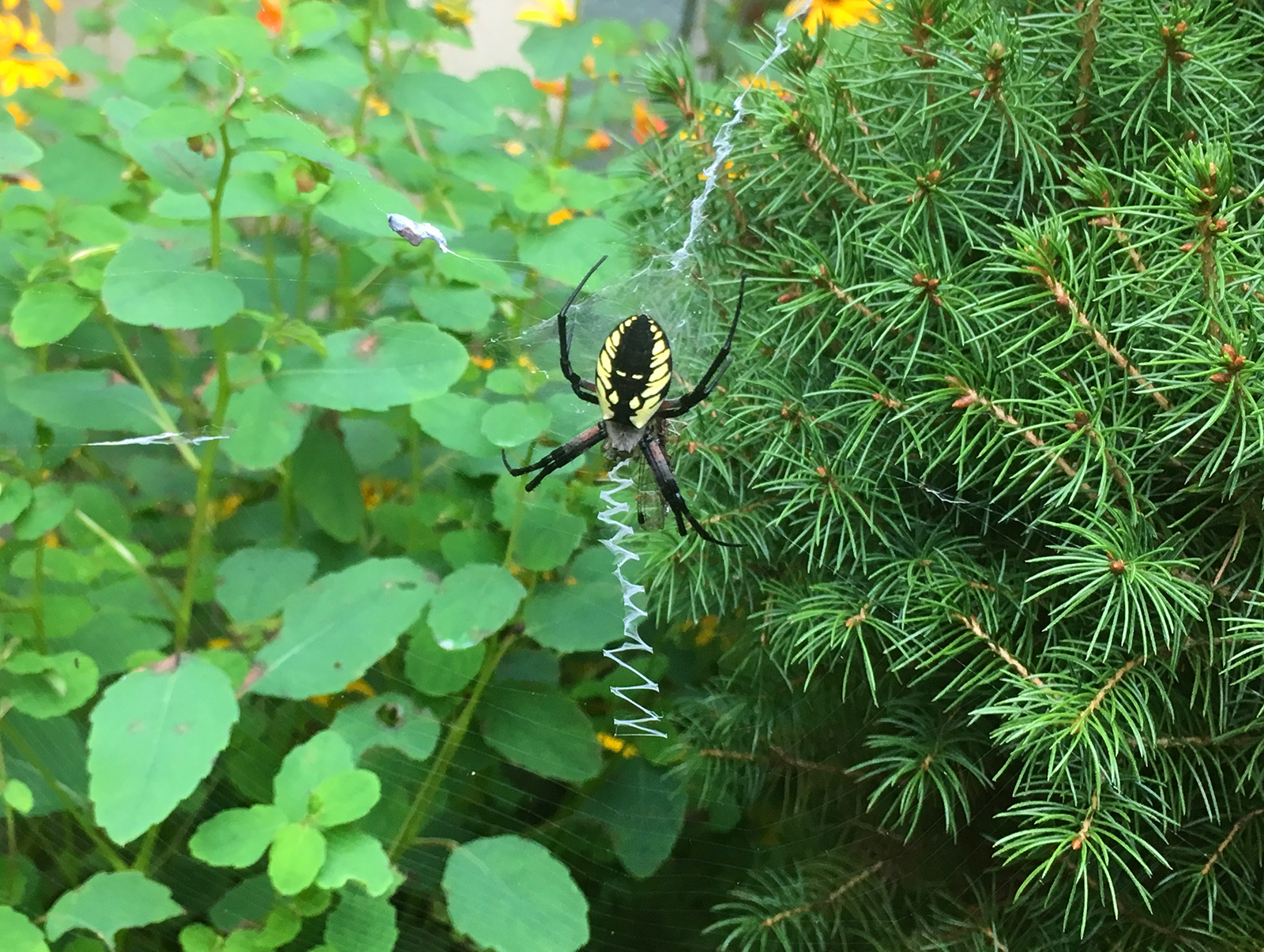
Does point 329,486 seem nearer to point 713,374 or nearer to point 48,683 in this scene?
point 48,683

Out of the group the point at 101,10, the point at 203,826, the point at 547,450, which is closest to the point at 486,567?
the point at 547,450

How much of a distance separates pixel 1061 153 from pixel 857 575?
255 mm

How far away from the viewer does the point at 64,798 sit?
2.23 ft

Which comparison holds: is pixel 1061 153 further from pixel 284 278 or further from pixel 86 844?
pixel 86 844

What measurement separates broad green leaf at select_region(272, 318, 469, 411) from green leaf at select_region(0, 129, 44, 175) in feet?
0.72

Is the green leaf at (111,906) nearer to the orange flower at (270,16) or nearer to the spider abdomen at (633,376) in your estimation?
the spider abdomen at (633,376)

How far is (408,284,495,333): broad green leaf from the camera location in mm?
690

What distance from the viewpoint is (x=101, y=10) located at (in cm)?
112

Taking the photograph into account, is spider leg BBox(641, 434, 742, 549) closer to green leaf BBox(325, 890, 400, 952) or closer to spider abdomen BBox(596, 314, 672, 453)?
spider abdomen BBox(596, 314, 672, 453)

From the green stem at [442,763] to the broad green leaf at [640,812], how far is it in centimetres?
13

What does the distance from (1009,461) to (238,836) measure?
55cm

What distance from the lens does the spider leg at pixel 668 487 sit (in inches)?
21.3

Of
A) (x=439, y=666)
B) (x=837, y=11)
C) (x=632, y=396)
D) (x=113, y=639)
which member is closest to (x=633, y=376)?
(x=632, y=396)

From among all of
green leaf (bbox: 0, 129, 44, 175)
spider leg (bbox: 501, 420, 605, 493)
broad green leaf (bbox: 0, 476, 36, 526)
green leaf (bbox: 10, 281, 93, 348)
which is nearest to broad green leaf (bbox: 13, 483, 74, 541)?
broad green leaf (bbox: 0, 476, 36, 526)
